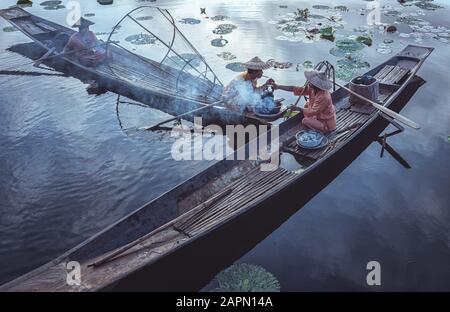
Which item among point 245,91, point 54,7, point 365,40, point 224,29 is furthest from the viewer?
point 54,7

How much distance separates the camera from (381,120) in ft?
28.3

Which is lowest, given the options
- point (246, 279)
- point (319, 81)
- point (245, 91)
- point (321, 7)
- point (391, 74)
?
point (246, 279)

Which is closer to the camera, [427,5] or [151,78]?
[151,78]

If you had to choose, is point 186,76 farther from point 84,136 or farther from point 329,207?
point 329,207

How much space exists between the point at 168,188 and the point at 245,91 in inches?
116

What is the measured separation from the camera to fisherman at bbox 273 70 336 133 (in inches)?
260

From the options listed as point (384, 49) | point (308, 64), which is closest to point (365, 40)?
point (384, 49)

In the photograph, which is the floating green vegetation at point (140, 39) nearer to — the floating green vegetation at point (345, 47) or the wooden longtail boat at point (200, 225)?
the floating green vegetation at point (345, 47)

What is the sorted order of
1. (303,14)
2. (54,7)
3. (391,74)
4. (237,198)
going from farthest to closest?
(54,7)
(303,14)
(391,74)
(237,198)

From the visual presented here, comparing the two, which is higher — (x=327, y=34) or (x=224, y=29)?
(x=224, y=29)

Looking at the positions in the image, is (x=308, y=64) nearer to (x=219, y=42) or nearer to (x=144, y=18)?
(x=219, y=42)

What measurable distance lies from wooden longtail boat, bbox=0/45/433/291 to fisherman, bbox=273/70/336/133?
32cm

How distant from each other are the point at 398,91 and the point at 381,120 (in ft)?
2.65

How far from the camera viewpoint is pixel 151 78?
991 centimetres
